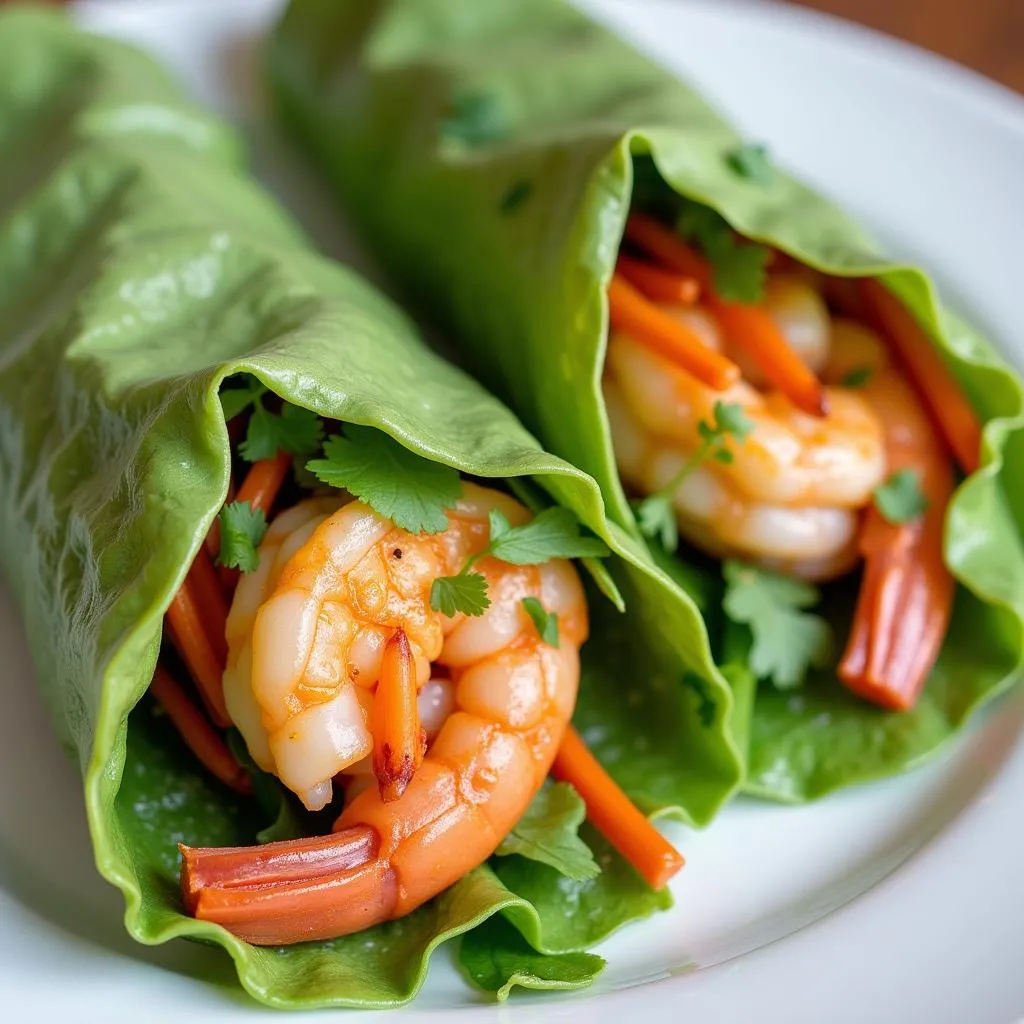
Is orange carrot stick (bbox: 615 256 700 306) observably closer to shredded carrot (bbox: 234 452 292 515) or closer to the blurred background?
shredded carrot (bbox: 234 452 292 515)

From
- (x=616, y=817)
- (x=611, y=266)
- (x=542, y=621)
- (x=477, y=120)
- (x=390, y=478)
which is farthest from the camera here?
(x=477, y=120)

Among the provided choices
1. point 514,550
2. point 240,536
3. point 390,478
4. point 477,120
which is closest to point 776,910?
point 514,550

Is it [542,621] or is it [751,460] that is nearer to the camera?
[542,621]

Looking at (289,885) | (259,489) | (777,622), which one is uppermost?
(259,489)

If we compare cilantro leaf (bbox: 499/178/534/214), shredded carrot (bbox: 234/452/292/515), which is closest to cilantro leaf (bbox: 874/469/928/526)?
cilantro leaf (bbox: 499/178/534/214)

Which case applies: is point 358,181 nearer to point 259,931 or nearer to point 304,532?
point 304,532

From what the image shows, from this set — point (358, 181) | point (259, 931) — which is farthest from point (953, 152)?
point (259, 931)

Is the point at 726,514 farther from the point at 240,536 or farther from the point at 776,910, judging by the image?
the point at 240,536
